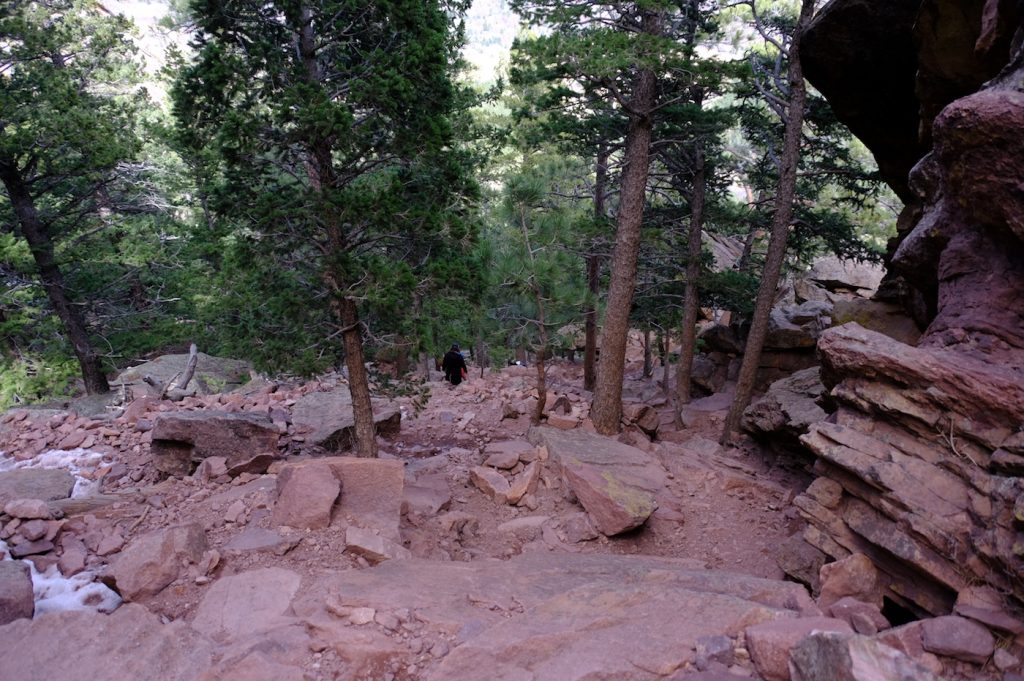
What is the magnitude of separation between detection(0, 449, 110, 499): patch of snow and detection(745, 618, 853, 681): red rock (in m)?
10.1

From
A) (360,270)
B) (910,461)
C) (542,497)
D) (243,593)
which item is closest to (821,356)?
(910,461)

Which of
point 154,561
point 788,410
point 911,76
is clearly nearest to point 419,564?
point 154,561

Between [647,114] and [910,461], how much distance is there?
7.65 metres

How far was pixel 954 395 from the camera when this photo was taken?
5.28 meters

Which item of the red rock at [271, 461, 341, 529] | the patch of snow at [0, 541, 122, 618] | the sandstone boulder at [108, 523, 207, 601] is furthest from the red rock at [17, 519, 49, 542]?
the red rock at [271, 461, 341, 529]

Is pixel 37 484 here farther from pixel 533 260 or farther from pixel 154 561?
pixel 533 260

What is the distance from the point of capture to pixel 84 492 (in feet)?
30.1

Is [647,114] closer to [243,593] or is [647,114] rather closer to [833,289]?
[243,593]

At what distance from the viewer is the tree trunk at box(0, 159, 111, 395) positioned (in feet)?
45.6

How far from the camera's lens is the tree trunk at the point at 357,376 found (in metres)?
8.77

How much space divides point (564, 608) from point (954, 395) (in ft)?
13.2

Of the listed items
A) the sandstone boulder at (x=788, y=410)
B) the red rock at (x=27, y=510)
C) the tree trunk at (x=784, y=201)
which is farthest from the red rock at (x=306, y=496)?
the tree trunk at (x=784, y=201)

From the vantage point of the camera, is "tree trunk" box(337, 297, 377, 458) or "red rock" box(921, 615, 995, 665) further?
"tree trunk" box(337, 297, 377, 458)

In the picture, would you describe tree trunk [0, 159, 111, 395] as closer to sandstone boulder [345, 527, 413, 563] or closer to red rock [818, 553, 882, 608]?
sandstone boulder [345, 527, 413, 563]
